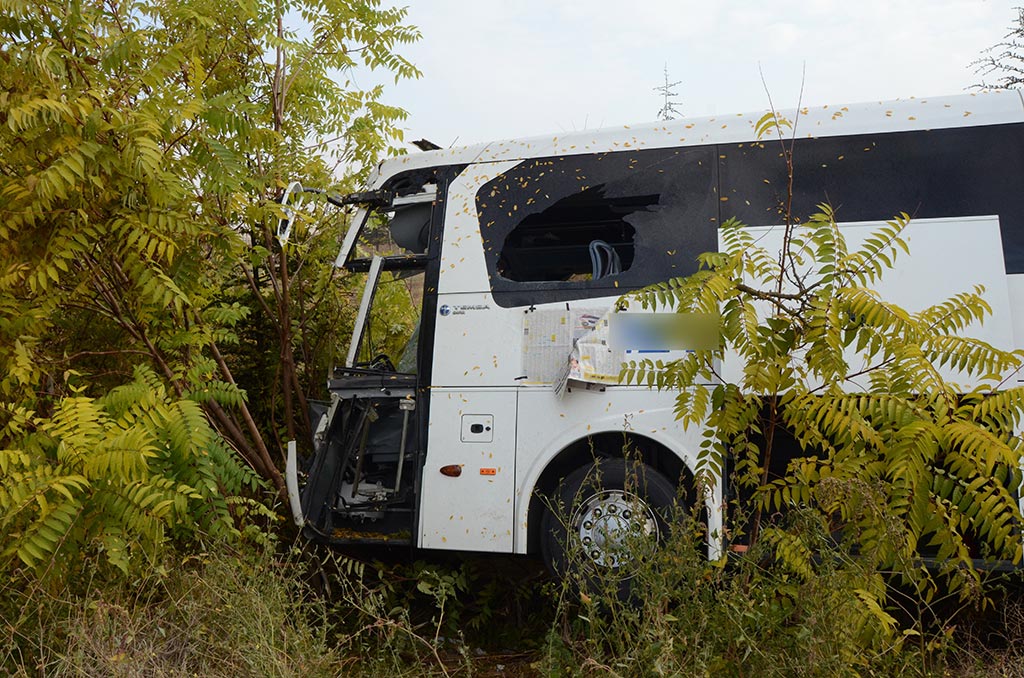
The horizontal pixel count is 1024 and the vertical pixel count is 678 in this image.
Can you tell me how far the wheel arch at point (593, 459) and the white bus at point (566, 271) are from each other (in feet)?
0.05

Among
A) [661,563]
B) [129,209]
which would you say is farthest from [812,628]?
[129,209]

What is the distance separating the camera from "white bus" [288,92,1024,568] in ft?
17.8

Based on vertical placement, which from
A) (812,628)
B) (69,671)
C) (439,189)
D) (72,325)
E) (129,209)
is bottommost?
(69,671)

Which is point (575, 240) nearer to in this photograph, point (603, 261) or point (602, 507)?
point (603, 261)

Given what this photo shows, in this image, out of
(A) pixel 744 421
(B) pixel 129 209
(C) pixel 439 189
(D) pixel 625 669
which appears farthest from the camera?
(C) pixel 439 189

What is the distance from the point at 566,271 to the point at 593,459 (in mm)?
1414

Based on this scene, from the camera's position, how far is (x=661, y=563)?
155 inches

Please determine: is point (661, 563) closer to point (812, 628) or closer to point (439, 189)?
point (812, 628)

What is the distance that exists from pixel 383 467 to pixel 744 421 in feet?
10.1

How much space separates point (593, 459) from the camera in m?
5.86

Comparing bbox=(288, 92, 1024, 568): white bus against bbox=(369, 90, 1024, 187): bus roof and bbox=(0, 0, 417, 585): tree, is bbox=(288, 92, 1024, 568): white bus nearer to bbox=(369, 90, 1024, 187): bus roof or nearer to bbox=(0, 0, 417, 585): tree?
bbox=(369, 90, 1024, 187): bus roof

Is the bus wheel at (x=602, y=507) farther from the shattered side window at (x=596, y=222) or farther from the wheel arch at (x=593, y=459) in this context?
the shattered side window at (x=596, y=222)

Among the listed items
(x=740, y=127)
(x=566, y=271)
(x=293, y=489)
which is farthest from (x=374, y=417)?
(x=740, y=127)

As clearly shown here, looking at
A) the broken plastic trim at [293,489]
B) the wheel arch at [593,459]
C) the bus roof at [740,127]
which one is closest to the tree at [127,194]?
the broken plastic trim at [293,489]
